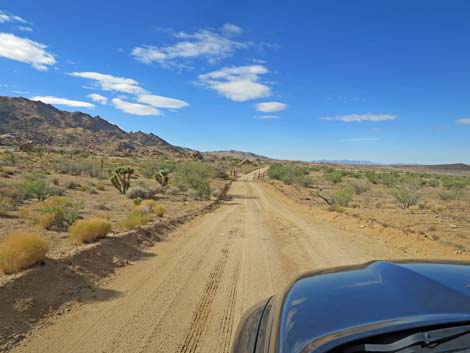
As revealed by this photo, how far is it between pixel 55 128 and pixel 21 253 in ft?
492

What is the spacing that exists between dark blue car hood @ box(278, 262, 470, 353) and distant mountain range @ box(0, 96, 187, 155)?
362 feet

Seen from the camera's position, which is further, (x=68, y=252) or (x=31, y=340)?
(x=68, y=252)

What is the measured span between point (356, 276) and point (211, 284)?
182 inches

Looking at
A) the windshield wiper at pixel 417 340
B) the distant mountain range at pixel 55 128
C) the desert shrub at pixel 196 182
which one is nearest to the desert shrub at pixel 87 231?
the windshield wiper at pixel 417 340

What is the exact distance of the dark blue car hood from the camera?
193 centimetres

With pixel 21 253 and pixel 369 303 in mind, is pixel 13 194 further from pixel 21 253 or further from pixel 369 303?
pixel 369 303

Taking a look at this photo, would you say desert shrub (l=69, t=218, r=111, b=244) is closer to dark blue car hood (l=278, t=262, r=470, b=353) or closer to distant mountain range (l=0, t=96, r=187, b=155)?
dark blue car hood (l=278, t=262, r=470, b=353)

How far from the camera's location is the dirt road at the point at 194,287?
4.77 meters

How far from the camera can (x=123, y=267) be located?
828 centimetres

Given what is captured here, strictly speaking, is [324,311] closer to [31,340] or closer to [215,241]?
[31,340]

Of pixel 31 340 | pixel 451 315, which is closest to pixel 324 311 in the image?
pixel 451 315

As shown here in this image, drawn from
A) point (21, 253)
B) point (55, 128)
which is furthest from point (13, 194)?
point (55, 128)

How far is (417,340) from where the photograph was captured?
6.09 ft

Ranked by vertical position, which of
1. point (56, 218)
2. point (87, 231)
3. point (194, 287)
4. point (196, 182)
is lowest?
point (194, 287)
